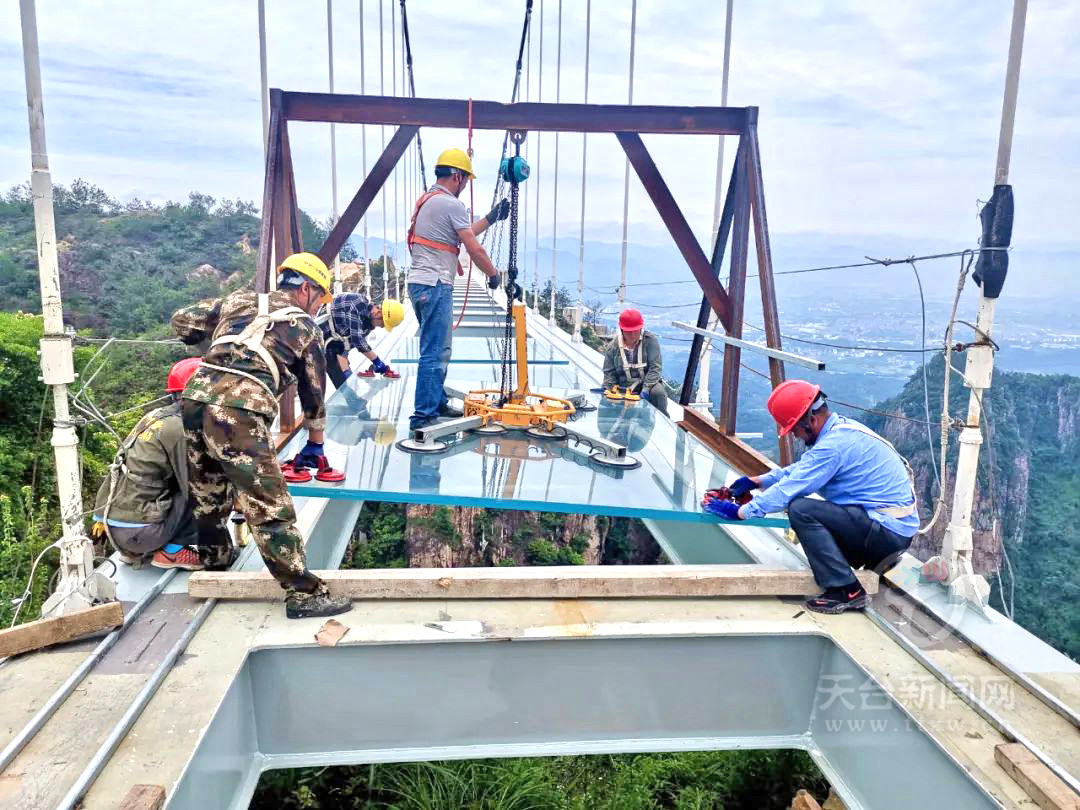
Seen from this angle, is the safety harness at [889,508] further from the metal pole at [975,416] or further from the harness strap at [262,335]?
the harness strap at [262,335]

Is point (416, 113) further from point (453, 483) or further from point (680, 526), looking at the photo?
point (680, 526)

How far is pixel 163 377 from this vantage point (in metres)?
18.8

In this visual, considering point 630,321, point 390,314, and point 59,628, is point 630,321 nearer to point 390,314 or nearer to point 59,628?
point 390,314

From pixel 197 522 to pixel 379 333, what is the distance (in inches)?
281

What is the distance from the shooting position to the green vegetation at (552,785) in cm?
473

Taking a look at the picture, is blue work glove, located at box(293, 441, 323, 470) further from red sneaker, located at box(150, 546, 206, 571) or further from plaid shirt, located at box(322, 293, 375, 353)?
plaid shirt, located at box(322, 293, 375, 353)

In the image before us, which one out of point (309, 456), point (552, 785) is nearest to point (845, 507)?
point (309, 456)

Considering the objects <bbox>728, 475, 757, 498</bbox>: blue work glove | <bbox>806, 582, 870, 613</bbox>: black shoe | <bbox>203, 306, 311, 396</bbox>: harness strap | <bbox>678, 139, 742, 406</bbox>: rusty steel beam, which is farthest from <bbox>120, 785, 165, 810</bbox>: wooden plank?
<bbox>678, 139, 742, 406</bbox>: rusty steel beam

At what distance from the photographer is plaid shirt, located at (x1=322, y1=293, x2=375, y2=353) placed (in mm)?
5836

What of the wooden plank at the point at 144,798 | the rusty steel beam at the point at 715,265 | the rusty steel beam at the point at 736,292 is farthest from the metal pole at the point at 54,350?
the rusty steel beam at the point at 715,265

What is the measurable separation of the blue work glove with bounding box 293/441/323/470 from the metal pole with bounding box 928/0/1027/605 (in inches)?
110

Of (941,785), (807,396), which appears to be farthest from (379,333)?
(941,785)

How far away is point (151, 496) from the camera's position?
10.9ft

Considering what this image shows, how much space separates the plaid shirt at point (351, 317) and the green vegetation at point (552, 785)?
9.73 ft
